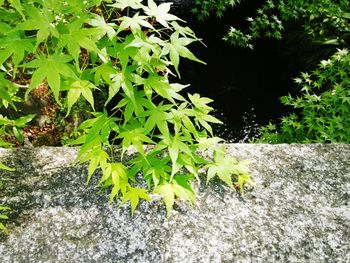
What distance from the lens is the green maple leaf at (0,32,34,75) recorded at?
1.66 meters

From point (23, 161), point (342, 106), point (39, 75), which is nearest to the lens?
point (39, 75)

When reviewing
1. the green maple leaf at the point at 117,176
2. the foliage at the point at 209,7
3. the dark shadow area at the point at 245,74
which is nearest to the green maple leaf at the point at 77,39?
the green maple leaf at the point at 117,176

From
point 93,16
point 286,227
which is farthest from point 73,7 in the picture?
point 286,227

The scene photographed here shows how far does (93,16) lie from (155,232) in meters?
Answer: 1.29

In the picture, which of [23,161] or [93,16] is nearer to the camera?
[93,16]

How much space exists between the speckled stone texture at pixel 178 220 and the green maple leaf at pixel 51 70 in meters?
0.88

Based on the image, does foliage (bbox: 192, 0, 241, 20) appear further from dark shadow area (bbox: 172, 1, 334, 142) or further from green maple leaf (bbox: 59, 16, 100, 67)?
green maple leaf (bbox: 59, 16, 100, 67)

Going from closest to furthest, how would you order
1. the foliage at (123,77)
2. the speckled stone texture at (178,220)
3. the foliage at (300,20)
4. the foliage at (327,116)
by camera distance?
the foliage at (123,77)
the speckled stone texture at (178,220)
the foliage at (327,116)
the foliage at (300,20)

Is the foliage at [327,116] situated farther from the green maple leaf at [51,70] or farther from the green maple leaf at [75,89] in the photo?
the green maple leaf at [51,70]

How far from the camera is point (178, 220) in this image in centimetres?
213

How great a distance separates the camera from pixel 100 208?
7.10 feet

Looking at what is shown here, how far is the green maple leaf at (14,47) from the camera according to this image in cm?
166

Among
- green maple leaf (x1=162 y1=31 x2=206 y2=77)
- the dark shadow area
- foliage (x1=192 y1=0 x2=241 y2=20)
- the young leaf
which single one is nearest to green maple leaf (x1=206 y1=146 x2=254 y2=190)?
the young leaf

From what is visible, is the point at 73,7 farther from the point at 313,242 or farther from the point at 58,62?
the point at 313,242
